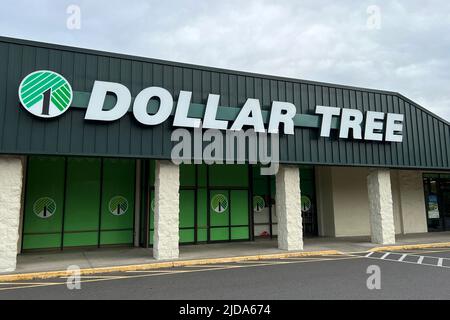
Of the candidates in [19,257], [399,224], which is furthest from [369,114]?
[19,257]

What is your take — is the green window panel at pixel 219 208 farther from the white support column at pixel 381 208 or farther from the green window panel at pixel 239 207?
the white support column at pixel 381 208

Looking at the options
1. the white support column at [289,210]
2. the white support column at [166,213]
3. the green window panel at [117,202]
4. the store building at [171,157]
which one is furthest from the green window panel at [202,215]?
the white support column at [166,213]

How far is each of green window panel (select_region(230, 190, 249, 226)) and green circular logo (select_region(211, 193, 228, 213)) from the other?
0.40 metres

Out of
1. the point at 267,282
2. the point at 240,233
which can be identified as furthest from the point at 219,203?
the point at 267,282

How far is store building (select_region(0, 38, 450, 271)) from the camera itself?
10641 mm

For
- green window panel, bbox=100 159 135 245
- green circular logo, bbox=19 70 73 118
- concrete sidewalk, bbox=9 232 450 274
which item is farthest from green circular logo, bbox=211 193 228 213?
green circular logo, bbox=19 70 73 118

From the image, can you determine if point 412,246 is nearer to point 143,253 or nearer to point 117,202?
point 143,253

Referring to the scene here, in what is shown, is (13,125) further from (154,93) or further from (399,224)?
(399,224)

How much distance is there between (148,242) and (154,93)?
6310 mm

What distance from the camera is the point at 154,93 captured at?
11.8 meters

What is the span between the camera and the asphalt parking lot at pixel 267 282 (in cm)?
773

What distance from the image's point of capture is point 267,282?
8875 millimetres

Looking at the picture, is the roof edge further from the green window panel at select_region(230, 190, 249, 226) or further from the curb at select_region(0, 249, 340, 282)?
the curb at select_region(0, 249, 340, 282)

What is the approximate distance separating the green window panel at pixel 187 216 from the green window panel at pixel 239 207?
6.37ft
